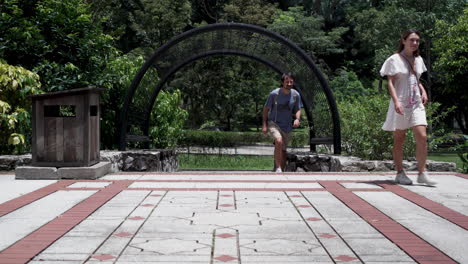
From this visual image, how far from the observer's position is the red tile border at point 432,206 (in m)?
5.11

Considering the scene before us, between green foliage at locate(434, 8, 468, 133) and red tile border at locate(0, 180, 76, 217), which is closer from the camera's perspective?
red tile border at locate(0, 180, 76, 217)

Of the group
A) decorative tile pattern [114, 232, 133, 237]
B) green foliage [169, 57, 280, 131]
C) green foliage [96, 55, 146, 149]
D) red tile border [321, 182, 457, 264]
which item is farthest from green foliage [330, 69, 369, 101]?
decorative tile pattern [114, 232, 133, 237]

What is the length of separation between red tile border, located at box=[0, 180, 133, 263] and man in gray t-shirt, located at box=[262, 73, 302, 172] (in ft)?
11.9

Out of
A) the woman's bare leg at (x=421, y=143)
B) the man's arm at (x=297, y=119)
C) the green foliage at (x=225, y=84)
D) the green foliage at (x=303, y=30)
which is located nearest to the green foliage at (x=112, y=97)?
the man's arm at (x=297, y=119)

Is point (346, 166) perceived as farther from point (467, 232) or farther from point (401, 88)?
point (467, 232)

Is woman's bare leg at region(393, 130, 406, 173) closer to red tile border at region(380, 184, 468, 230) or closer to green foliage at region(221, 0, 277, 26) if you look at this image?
red tile border at region(380, 184, 468, 230)

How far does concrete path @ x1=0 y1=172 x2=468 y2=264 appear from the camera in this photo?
396 cm

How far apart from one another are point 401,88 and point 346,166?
10.2 ft

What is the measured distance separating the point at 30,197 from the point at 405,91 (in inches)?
173

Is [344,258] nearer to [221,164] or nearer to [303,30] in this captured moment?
[221,164]

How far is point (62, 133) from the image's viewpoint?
8.19 m

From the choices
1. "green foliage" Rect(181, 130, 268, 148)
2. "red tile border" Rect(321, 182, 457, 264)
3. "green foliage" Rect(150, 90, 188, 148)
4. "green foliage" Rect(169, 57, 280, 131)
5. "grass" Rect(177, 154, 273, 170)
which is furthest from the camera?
"green foliage" Rect(169, 57, 280, 131)

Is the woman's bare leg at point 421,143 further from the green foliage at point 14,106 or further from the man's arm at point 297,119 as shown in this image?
the green foliage at point 14,106

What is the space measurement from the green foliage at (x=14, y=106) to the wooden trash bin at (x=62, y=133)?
1.68 meters
